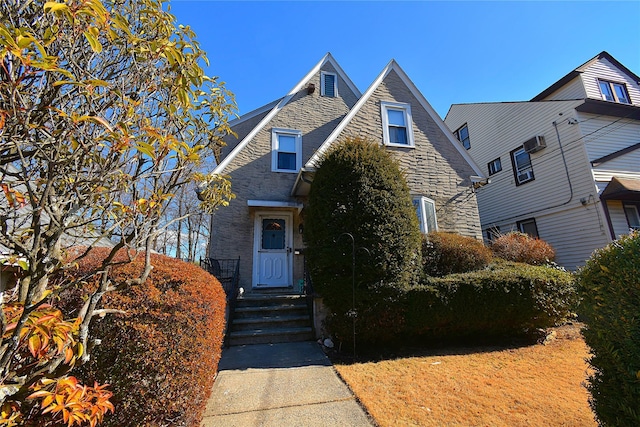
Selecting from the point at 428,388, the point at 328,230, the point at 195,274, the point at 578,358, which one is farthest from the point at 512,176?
the point at 195,274

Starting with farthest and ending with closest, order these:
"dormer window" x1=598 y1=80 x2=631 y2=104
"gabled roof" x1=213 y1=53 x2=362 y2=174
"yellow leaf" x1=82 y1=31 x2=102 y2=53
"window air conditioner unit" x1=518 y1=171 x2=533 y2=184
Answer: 1. "window air conditioner unit" x1=518 y1=171 x2=533 y2=184
2. "dormer window" x1=598 y1=80 x2=631 y2=104
3. "gabled roof" x1=213 y1=53 x2=362 y2=174
4. "yellow leaf" x1=82 y1=31 x2=102 y2=53

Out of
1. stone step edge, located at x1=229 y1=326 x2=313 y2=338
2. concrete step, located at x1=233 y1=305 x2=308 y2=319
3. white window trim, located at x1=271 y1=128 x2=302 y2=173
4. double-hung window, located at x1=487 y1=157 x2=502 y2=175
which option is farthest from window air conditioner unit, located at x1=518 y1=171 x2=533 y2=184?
stone step edge, located at x1=229 y1=326 x2=313 y2=338

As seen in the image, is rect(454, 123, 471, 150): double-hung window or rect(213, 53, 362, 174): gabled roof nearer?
rect(213, 53, 362, 174): gabled roof

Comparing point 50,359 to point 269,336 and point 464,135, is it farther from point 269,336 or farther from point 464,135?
point 464,135

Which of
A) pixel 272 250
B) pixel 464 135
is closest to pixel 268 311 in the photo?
pixel 272 250

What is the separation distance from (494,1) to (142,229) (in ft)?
31.0

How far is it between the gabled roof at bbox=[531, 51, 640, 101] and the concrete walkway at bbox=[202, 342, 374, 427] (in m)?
15.9

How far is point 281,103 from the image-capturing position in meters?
10.4

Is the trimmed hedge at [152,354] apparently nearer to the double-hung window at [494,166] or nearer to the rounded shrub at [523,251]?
the rounded shrub at [523,251]

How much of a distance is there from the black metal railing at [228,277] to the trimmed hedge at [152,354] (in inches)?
128

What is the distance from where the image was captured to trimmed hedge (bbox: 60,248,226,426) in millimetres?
2262

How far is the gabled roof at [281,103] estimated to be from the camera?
9.12m

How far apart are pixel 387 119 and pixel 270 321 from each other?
771cm

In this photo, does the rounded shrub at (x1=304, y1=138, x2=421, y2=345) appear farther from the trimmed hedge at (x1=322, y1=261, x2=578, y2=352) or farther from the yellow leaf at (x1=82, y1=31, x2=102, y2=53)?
the yellow leaf at (x1=82, y1=31, x2=102, y2=53)
